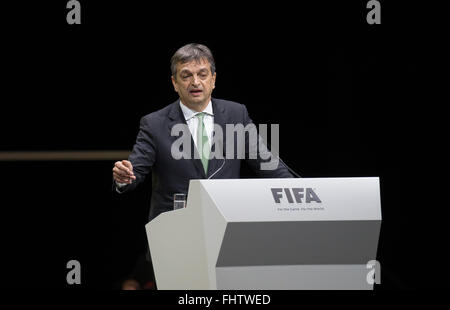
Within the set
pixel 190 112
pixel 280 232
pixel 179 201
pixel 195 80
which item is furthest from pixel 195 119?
pixel 280 232

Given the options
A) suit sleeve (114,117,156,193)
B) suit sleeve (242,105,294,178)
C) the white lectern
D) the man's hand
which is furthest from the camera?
suit sleeve (242,105,294,178)

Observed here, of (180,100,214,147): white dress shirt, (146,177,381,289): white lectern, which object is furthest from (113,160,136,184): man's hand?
(180,100,214,147): white dress shirt

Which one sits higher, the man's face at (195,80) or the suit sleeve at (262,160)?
the man's face at (195,80)

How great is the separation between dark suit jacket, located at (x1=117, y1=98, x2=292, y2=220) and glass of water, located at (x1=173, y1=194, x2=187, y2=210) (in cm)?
14

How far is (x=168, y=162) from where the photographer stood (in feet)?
10.1

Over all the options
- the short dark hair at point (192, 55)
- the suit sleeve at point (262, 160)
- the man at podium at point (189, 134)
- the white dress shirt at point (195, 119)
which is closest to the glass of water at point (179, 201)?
the man at podium at point (189, 134)

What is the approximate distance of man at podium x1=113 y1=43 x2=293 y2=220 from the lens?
10.0 ft

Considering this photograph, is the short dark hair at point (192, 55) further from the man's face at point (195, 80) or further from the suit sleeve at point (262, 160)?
the suit sleeve at point (262, 160)

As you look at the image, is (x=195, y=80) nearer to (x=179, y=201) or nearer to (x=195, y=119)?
(x=195, y=119)

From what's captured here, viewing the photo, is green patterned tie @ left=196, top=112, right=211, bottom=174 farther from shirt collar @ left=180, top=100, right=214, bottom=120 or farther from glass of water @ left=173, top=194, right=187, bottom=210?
glass of water @ left=173, top=194, right=187, bottom=210

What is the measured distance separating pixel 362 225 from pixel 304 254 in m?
0.21

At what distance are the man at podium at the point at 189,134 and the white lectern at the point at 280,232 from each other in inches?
19.2

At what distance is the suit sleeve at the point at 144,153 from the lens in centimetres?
303

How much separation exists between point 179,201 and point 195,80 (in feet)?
1.78
